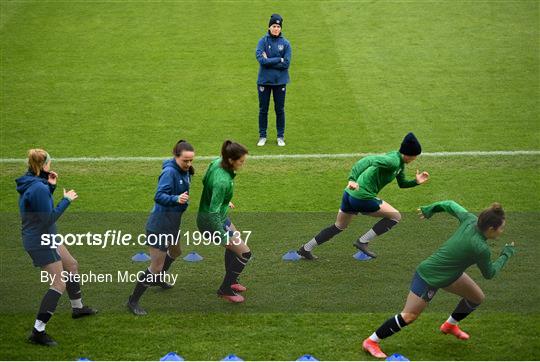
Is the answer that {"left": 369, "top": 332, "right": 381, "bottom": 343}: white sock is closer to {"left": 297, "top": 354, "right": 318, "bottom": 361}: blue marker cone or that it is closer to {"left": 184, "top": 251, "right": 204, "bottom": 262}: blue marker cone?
{"left": 297, "top": 354, "right": 318, "bottom": 361}: blue marker cone

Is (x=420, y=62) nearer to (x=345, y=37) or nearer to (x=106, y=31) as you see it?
(x=345, y=37)

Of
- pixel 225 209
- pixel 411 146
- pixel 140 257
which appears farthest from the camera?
pixel 140 257

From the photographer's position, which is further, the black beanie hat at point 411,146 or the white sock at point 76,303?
the black beanie hat at point 411,146

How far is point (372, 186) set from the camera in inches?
424

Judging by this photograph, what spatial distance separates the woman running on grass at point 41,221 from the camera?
888cm

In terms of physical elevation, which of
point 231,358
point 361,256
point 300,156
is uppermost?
point 300,156

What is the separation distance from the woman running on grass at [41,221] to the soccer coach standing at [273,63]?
22.9 feet

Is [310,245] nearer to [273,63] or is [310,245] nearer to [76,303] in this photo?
[76,303]

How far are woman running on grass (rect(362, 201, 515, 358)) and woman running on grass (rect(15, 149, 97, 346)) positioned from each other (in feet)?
11.2

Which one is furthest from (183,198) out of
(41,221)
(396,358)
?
(396,358)

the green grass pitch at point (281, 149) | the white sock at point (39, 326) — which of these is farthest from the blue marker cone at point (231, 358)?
the white sock at point (39, 326)

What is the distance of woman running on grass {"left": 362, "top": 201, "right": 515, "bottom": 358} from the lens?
8.55 m

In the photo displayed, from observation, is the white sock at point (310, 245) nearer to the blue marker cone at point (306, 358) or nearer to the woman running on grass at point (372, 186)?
the woman running on grass at point (372, 186)

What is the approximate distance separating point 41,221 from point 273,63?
731cm
